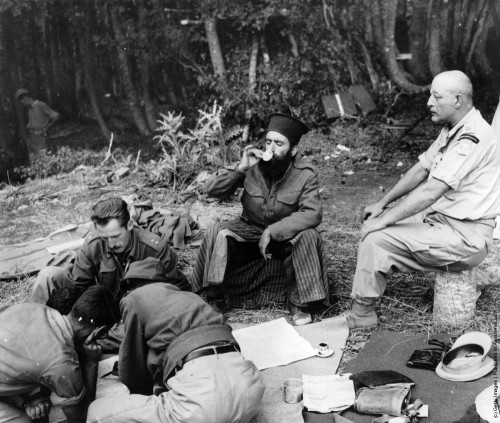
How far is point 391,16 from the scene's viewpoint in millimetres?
10500

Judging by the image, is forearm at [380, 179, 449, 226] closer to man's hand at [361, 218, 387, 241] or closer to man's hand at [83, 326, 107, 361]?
man's hand at [361, 218, 387, 241]

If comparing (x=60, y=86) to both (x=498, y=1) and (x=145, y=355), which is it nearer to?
(x=498, y=1)

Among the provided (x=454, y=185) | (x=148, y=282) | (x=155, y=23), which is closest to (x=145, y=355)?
(x=148, y=282)

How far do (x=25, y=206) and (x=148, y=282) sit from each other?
17.5 feet

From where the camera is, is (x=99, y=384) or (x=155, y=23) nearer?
(x=99, y=384)

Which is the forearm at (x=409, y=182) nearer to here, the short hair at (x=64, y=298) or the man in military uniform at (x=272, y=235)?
the man in military uniform at (x=272, y=235)

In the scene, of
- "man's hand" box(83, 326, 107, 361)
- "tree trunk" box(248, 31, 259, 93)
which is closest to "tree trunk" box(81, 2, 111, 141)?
"tree trunk" box(248, 31, 259, 93)

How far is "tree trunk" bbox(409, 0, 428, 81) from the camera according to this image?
408 inches

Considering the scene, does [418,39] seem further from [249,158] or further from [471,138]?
[471,138]

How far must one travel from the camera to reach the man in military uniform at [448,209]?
3.80 metres

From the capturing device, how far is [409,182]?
447 centimetres

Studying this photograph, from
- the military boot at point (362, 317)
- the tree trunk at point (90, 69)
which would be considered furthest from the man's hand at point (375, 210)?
the tree trunk at point (90, 69)

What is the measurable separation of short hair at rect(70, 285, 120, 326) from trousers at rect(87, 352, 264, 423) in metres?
0.80

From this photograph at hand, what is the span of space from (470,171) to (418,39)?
291 inches
